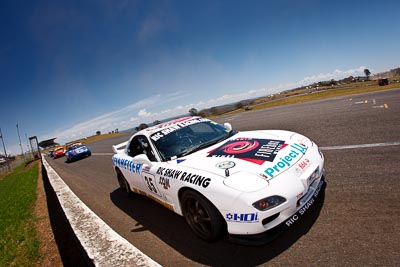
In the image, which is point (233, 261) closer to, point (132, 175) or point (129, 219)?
point (129, 219)

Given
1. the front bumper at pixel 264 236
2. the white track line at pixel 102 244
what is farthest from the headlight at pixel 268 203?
the white track line at pixel 102 244

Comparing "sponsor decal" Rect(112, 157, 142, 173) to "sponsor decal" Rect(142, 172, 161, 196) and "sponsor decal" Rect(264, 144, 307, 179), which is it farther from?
"sponsor decal" Rect(264, 144, 307, 179)

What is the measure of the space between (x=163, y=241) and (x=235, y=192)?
141 centimetres

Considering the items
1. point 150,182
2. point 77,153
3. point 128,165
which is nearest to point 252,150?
point 150,182

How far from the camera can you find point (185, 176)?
285 cm

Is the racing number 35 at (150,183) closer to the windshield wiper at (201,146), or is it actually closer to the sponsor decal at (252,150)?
the windshield wiper at (201,146)

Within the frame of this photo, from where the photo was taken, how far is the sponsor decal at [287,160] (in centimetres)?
254

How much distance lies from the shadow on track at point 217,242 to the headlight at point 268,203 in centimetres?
34

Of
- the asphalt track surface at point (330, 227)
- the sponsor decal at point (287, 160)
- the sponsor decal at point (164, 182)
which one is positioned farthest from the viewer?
the sponsor decal at point (164, 182)

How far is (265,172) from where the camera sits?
99.3 inches

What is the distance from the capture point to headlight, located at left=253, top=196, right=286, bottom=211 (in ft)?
7.41

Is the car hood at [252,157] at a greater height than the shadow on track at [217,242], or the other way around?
the car hood at [252,157]

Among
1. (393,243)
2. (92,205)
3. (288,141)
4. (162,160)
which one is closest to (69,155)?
(92,205)

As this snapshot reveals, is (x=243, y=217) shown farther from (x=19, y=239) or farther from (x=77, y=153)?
(x=77, y=153)
